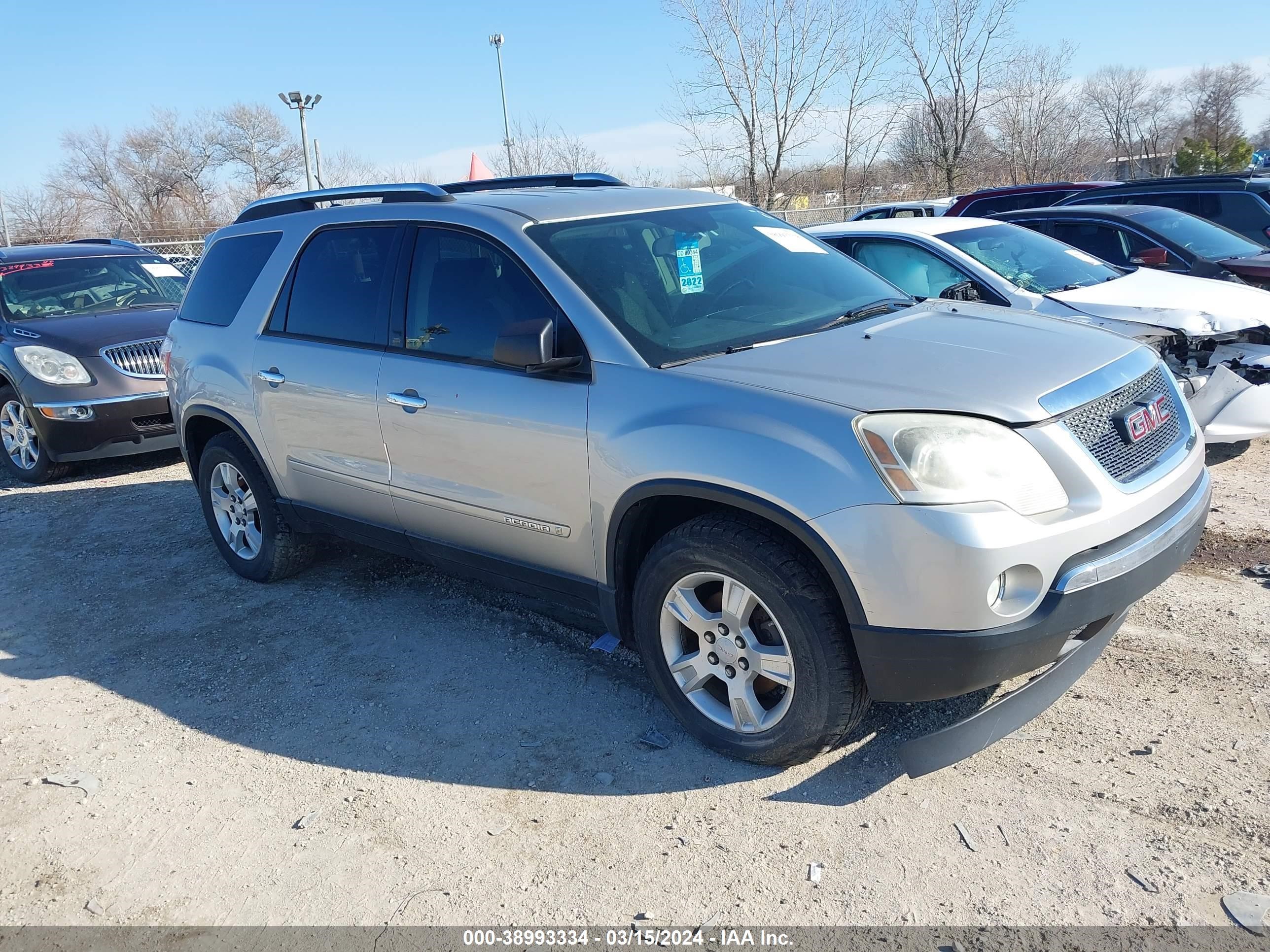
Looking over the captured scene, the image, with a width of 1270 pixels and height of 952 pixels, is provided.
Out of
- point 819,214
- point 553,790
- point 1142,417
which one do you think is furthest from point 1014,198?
point 819,214

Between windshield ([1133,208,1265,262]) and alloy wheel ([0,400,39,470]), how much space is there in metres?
9.72

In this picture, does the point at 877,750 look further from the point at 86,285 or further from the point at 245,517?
the point at 86,285

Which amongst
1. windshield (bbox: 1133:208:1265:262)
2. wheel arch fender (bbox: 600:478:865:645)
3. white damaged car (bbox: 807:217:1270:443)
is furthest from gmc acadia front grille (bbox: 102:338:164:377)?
windshield (bbox: 1133:208:1265:262)

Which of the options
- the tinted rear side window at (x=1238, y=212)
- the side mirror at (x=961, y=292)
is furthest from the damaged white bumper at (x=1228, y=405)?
the tinted rear side window at (x=1238, y=212)

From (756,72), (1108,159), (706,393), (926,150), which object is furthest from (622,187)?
(1108,159)

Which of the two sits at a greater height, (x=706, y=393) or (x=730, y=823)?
(x=706, y=393)

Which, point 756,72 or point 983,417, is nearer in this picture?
point 983,417

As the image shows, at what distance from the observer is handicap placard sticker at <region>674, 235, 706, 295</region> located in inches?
152

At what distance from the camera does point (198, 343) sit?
534 centimetres

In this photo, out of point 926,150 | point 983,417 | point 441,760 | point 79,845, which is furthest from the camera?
point 926,150

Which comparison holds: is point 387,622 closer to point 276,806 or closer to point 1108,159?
point 276,806

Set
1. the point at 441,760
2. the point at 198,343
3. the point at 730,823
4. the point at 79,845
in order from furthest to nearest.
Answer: the point at 198,343 < the point at 441,760 < the point at 79,845 < the point at 730,823

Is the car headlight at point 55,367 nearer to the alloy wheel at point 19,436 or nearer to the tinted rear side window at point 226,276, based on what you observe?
the alloy wheel at point 19,436

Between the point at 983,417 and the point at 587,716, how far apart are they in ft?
6.13
